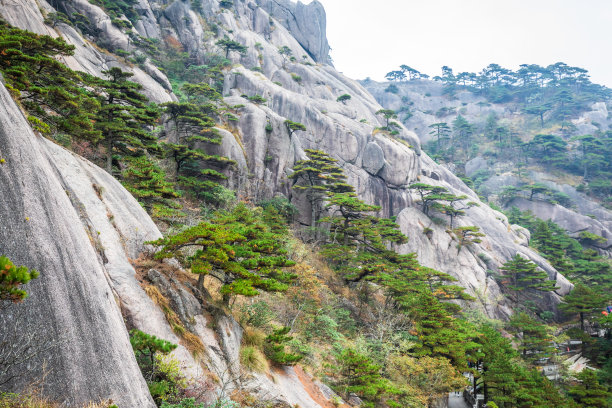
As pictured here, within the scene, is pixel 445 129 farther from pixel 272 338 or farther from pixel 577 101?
pixel 272 338

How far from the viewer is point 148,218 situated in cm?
1160

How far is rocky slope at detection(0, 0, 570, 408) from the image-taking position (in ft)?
15.8

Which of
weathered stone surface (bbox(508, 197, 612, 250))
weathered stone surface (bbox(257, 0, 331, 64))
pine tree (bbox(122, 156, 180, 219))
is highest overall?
weathered stone surface (bbox(257, 0, 331, 64))

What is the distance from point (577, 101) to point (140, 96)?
9818 cm

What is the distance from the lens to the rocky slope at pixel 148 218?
15.8ft

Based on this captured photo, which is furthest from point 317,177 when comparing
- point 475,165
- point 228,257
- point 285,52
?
point 475,165

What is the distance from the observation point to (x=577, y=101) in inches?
2921

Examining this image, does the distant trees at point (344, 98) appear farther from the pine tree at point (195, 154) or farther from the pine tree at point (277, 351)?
the pine tree at point (277, 351)

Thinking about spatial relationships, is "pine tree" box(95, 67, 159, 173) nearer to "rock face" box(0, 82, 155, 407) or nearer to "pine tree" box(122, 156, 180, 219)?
"pine tree" box(122, 156, 180, 219)

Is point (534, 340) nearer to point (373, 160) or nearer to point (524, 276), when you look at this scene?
point (524, 276)

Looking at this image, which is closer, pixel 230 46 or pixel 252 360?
pixel 252 360

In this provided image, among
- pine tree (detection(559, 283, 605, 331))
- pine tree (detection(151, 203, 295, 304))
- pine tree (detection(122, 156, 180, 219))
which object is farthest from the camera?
pine tree (detection(559, 283, 605, 331))

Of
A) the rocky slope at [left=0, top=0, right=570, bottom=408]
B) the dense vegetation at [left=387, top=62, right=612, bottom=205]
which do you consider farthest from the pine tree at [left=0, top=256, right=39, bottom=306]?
Result: the dense vegetation at [left=387, top=62, right=612, bottom=205]

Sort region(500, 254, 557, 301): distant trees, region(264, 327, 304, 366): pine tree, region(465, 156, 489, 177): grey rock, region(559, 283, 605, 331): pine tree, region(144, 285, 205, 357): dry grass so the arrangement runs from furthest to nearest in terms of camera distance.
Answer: region(465, 156, 489, 177): grey rock, region(500, 254, 557, 301): distant trees, region(559, 283, 605, 331): pine tree, region(264, 327, 304, 366): pine tree, region(144, 285, 205, 357): dry grass
